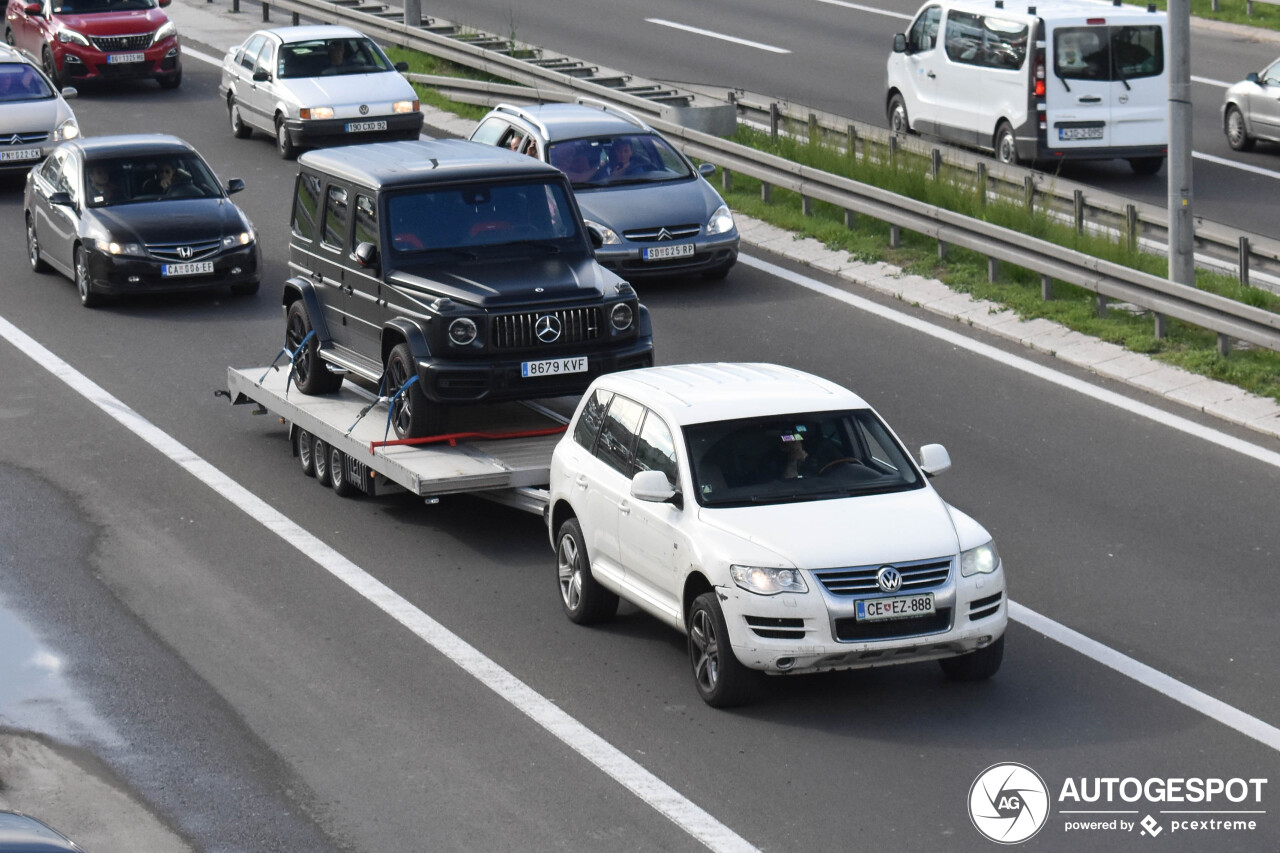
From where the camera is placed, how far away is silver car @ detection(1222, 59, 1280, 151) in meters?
26.6

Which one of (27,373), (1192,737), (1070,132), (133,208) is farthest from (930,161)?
(1192,737)

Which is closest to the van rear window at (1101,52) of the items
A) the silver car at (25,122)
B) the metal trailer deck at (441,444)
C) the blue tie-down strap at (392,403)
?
the metal trailer deck at (441,444)

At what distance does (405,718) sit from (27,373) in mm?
9096

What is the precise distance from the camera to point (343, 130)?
2658cm

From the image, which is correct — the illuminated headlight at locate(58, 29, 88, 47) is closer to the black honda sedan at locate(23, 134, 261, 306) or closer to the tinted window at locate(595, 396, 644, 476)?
the black honda sedan at locate(23, 134, 261, 306)

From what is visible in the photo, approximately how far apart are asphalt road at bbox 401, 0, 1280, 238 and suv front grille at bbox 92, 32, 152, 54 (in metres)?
5.75

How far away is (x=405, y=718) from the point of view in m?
10.5

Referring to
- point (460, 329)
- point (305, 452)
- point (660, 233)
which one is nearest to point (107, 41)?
point (660, 233)

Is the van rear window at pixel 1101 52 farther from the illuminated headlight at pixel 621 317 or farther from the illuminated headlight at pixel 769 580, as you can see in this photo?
the illuminated headlight at pixel 769 580

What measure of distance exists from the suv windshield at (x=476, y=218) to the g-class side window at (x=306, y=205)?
4.09 feet

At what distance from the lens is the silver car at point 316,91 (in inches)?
1048

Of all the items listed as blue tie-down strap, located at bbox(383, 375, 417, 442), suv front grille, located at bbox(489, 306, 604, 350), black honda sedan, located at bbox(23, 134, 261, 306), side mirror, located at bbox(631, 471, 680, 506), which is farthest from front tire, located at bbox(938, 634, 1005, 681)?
black honda sedan, located at bbox(23, 134, 261, 306)

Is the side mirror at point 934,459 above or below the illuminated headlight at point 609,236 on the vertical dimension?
above

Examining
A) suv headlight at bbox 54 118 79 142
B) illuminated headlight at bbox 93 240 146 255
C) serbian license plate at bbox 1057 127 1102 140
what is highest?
suv headlight at bbox 54 118 79 142
